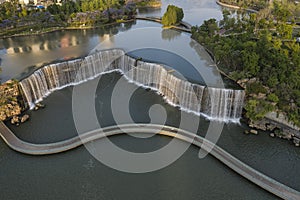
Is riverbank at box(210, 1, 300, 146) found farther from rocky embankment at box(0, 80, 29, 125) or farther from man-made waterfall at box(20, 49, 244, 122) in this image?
rocky embankment at box(0, 80, 29, 125)

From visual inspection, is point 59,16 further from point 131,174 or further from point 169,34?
point 131,174

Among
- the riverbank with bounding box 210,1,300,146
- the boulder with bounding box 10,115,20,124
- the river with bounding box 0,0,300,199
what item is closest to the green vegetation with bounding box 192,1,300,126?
the riverbank with bounding box 210,1,300,146

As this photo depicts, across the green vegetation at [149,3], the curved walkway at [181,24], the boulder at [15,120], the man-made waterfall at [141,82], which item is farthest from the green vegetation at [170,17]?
the boulder at [15,120]

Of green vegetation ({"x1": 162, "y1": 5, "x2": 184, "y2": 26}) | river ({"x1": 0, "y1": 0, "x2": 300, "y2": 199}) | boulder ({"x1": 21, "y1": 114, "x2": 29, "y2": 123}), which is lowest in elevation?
river ({"x1": 0, "y1": 0, "x2": 300, "y2": 199})

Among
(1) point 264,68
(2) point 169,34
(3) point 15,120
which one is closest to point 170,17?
(2) point 169,34

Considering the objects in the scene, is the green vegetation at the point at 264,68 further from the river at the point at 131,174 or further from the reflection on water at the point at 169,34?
the reflection on water at the point at 169,34

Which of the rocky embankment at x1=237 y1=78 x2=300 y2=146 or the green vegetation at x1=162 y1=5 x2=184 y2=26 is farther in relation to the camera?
the green vegetation at x1=162 y1=5 x2=184 y2=26

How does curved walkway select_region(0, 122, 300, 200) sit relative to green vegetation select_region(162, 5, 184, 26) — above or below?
below
